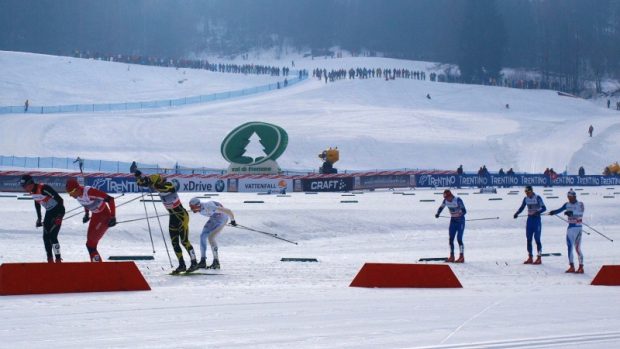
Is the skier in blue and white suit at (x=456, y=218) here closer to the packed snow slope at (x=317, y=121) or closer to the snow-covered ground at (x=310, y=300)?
the snow-covered ground at (x=310, y=300)

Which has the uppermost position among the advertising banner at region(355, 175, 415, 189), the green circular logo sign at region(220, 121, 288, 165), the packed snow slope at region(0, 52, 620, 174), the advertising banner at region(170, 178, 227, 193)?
the packed snow slope at region(0, 52, 620, 174)

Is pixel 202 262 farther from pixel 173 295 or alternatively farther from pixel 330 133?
pixel 330 133

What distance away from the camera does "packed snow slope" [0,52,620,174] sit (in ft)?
209

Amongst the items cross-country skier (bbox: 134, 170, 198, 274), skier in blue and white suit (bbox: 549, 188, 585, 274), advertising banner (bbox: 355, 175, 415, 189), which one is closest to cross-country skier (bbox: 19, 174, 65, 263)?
cross-country skier (bbox: 134, 170, 198, 274)

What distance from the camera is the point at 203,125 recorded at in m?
71.4

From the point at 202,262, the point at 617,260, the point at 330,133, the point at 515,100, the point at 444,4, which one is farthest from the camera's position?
the point at 444,4

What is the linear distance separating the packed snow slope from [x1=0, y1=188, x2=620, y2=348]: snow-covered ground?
3470cm

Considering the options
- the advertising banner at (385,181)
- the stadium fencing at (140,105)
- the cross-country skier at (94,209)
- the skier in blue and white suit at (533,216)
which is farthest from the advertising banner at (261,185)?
the stadium fencing at (140,105)

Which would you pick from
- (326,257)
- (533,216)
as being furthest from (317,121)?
(533,216)

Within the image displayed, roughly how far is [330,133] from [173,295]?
2255 inches

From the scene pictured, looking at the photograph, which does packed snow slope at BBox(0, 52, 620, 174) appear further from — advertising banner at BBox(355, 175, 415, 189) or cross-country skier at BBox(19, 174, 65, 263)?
cross-country skier at BBox(19, 174, 65, 263)

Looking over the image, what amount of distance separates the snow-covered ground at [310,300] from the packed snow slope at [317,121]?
34.7m

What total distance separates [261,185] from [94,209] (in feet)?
88.5

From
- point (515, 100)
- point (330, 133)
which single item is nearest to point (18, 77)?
point (330, 133)
